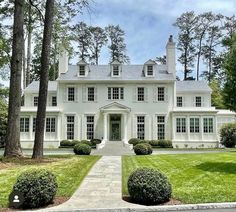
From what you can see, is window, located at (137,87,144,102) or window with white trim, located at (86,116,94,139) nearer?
window with white trim, located at (86,116,94,139)

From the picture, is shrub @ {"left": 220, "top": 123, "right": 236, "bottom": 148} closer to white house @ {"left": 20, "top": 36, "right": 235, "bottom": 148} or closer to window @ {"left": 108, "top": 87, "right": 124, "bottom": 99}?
white house @ {"left": 20, "top": 36, "right": 235, "bottom": 148}

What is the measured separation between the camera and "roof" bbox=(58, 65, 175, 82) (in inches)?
1561

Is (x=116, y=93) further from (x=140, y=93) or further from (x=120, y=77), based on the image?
(x=140, y=93)

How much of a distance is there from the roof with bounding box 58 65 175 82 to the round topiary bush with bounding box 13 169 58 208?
31134mm

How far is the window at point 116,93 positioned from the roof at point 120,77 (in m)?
1.01

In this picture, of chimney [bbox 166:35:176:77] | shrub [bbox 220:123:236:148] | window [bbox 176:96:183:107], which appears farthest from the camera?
window [bbox 176:96:183:107]

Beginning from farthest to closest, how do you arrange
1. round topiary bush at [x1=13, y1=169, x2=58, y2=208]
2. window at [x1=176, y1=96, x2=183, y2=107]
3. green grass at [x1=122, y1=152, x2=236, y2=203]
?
window at [x1=176, y1=96, x2=183, y2=107] → green grass at [x1=122, y1=152, x2=236, y2=203] → round topiary bush at [x1=13, y1=169, x2=58, y2=208]

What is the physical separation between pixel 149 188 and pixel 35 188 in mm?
2473

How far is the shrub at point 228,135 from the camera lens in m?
37.6

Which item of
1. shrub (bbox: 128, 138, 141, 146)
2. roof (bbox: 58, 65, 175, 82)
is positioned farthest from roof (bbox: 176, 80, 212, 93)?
shrub (bbox: 128, 138, 141, 146)

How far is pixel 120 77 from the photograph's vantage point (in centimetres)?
4000

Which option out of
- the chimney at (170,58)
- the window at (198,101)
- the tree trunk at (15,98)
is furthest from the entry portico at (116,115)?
the tree trunk at (15,98)

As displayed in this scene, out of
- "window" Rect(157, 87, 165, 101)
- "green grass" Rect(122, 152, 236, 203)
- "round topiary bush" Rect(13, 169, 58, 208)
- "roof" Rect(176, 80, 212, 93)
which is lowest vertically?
"green grass" Rect(122, 152, 236, 203)

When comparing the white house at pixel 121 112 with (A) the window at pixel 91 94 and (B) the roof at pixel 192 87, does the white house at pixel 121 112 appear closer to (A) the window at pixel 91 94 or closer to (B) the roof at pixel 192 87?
(A) the window at pixel 91 94
